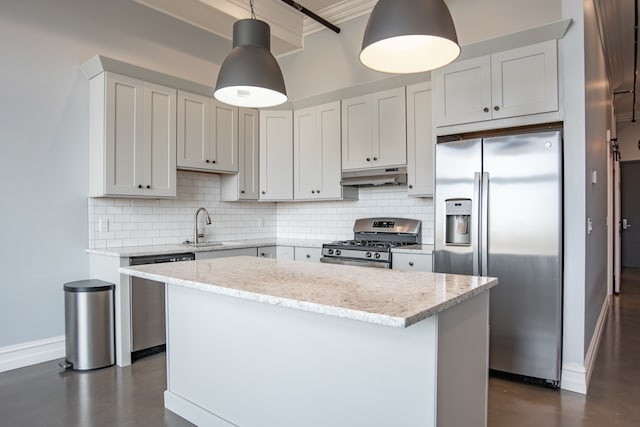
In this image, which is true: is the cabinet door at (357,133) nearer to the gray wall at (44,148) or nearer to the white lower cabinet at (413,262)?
the white lower cabinet at (413,262)

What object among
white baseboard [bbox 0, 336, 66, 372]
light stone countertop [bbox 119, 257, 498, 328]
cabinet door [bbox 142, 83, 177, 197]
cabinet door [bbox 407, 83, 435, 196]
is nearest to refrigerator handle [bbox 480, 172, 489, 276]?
cabinet door [bbox 407, 83, 435, 196]

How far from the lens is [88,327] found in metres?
3.24

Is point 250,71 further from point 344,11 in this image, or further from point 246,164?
point 344,11

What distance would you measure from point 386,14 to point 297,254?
3.21m

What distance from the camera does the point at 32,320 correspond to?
11.1 feet

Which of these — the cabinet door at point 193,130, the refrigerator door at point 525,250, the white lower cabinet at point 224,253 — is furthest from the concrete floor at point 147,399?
the cabinet door at point 193,130

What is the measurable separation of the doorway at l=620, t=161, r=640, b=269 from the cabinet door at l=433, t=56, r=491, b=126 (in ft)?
24.9

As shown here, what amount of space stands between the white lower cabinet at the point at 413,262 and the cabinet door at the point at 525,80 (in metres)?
1.30

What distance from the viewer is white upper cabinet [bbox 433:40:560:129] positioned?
297 centimetres

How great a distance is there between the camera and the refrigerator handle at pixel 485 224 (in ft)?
10.2

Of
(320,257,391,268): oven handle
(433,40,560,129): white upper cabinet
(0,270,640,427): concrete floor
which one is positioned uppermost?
(433,40,560,129): white upper cabinet

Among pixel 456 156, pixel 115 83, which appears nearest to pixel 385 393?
pixel 456 156

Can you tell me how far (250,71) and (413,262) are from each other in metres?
2.20

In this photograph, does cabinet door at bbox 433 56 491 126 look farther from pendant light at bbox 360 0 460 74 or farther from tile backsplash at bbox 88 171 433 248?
pendant light at bbox 360 0 460 74
